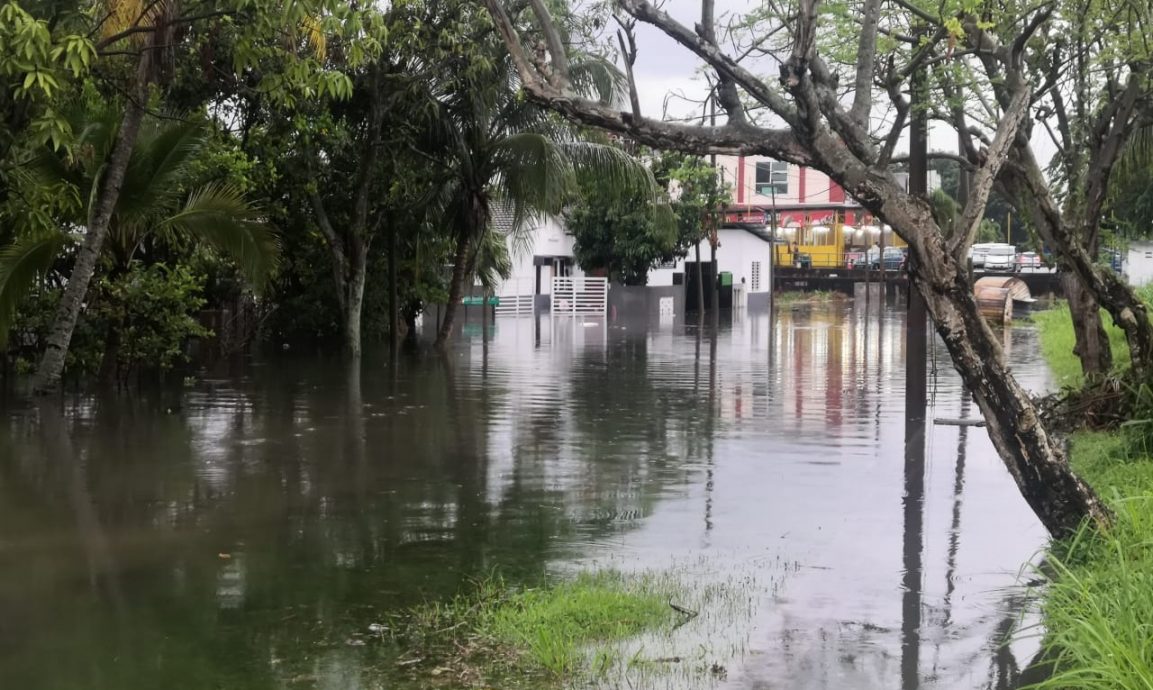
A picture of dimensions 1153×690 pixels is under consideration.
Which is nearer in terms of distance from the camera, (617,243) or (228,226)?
(228,226)

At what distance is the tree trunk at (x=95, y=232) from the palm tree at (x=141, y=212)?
206mm

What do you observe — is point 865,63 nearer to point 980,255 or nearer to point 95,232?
point 95,232

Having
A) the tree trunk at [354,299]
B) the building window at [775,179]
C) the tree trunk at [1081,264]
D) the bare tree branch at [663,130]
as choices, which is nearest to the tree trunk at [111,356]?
the tree trunk at [354,299]

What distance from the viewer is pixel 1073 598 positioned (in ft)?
21.4

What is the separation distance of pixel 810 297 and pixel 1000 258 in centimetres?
1130

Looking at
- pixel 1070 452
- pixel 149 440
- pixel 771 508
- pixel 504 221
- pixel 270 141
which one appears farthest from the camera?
pixel 504 221

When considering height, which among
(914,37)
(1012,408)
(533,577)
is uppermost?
(914,37)

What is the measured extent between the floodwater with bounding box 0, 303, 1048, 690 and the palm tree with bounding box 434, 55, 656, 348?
6.79m

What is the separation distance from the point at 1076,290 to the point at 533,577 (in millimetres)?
8382

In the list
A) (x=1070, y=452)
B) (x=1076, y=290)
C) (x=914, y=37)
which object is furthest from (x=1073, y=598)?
(x=1076, y=290)

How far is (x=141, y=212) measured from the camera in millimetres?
16344

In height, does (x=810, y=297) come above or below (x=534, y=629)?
above

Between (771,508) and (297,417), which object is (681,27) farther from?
(297,417)

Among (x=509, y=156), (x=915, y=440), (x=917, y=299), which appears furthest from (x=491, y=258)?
(x=917, y=299)
